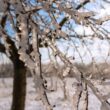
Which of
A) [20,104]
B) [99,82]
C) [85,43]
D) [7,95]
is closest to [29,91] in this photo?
[7,95]

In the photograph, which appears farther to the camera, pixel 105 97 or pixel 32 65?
pixel 32 65

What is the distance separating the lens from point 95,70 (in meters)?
6.03

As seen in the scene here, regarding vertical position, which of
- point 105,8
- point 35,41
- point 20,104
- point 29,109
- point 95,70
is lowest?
point 29,109

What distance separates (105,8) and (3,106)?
12.4 meters

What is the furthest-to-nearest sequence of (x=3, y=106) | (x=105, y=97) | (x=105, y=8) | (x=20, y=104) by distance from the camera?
(x=3, y=106), (x=20, y=104), (x=105, y=8), (x=105, y=97)

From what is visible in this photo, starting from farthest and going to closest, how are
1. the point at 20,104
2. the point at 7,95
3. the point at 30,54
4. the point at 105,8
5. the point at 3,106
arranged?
the point at 7,95 < the point at 3,106 < the point at 20,104 < the point at 105,8 < the point at 30,54

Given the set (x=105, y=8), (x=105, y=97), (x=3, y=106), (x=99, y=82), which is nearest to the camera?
(x=105, y=97)

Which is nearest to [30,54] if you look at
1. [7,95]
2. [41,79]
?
[41,79]

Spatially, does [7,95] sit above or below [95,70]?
below

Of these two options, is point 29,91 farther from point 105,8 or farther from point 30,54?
point 30,54

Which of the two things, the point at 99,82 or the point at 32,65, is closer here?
the point at 32,65

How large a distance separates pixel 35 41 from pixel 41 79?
22 centimetres

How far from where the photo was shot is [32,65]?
1.55 meters

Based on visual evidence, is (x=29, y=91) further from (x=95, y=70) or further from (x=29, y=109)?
(x=95, y=70)
